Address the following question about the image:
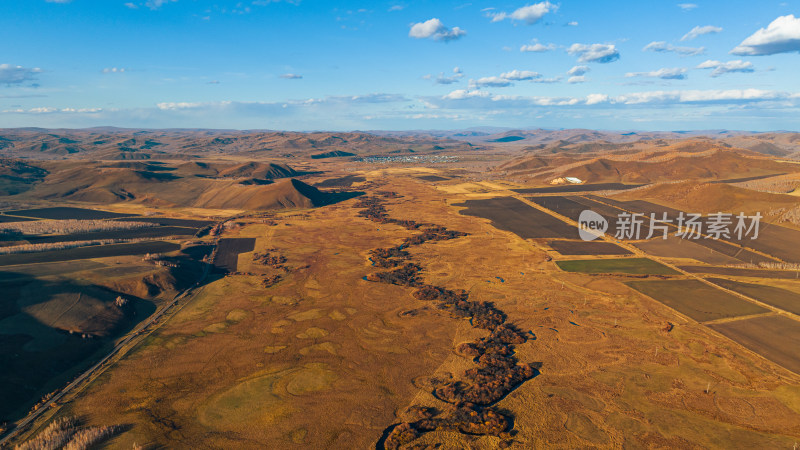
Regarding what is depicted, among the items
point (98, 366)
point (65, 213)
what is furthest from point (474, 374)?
point (65, 213)

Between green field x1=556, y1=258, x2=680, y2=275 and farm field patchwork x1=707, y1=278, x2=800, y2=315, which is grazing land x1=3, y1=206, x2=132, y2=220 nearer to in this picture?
green field x1=556, y1=258, x2=680, y2=275

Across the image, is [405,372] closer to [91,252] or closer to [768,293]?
[768,293]

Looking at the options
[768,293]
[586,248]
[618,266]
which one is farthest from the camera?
[586,248]

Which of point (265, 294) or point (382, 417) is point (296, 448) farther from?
point (265, 294)

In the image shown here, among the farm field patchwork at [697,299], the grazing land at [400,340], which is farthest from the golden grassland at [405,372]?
the farm field patchwork at [697,299]

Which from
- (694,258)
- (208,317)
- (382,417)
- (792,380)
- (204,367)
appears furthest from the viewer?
(694,258)

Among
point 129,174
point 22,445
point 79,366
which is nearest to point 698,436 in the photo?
point 22,445
